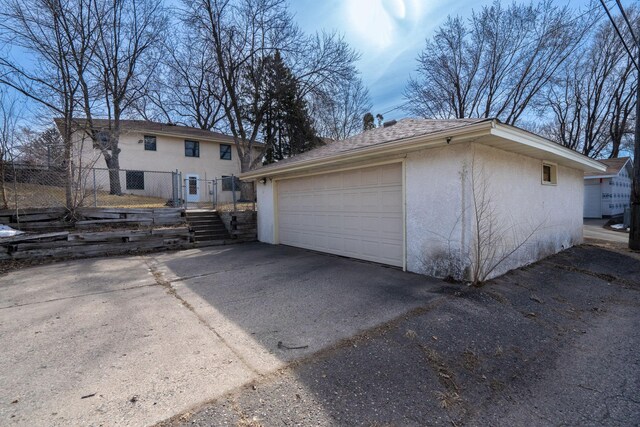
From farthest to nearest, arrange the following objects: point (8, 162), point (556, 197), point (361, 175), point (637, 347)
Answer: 1. point (8, 162)
2. point (556, 197)
3. point (361, 175)
4. point (637, 347)

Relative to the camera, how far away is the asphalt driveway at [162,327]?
223cm

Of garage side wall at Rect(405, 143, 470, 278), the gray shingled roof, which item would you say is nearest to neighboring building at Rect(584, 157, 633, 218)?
the gray shingled roof

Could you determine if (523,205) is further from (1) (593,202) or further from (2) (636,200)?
(1) (593,202)

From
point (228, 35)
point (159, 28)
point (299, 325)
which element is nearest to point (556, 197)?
point (299, 325)

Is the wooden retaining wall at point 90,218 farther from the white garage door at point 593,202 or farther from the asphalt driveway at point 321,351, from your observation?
the white garage door at point 593,202

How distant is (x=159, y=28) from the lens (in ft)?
47.0

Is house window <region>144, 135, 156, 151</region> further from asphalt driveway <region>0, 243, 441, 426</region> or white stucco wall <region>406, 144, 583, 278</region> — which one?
white stucco wall <region>406, 144, 583, 278</region>

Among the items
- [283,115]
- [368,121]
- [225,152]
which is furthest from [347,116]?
[225,152]

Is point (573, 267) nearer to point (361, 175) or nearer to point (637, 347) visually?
point (637, 347)

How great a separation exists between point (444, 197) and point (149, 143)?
61.6 ft

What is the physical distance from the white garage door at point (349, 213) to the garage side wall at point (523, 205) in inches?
60.4

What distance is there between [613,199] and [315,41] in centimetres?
2040

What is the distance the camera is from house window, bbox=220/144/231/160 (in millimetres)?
20859

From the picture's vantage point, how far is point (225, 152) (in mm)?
21000
